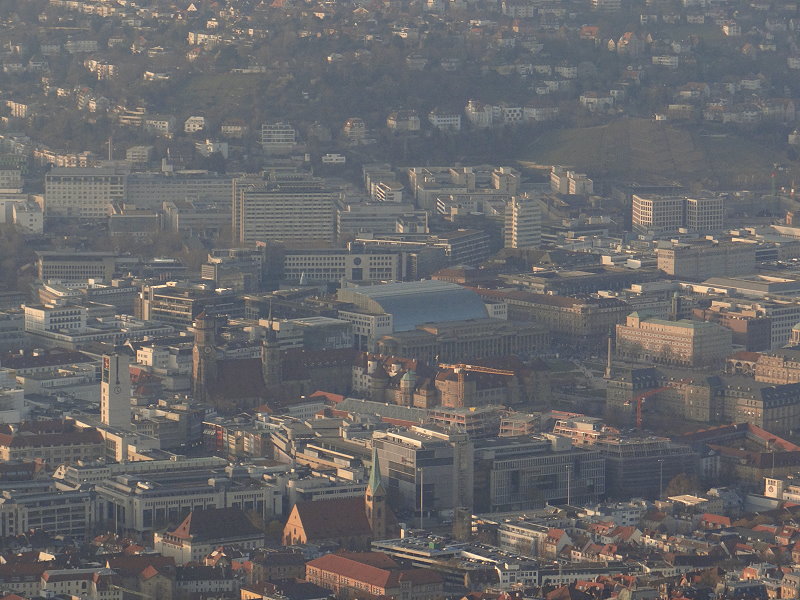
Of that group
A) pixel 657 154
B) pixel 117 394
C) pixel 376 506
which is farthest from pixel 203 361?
pixel 657 154

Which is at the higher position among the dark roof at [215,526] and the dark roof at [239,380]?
the dark roof at [239,380]

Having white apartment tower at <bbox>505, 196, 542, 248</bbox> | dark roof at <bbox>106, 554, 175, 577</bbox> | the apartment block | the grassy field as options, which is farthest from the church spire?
the grassy field

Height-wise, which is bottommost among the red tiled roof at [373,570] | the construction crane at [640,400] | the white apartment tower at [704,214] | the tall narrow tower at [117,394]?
the red tiled roof at [373,570]

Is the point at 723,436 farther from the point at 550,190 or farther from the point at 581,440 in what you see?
the point at 550,190

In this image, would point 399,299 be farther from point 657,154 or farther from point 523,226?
point 657,154

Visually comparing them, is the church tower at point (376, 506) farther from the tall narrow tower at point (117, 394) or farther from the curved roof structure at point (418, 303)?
the curved roof structure at point (418, 303)

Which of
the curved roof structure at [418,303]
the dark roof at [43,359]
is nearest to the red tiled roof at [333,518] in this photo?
the dark roof at [43,359]

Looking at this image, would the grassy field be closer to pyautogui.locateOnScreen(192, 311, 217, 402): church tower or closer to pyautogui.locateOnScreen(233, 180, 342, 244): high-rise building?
pyautogui.locateOnScreen(233, 180, 342, 244): high-rise building
